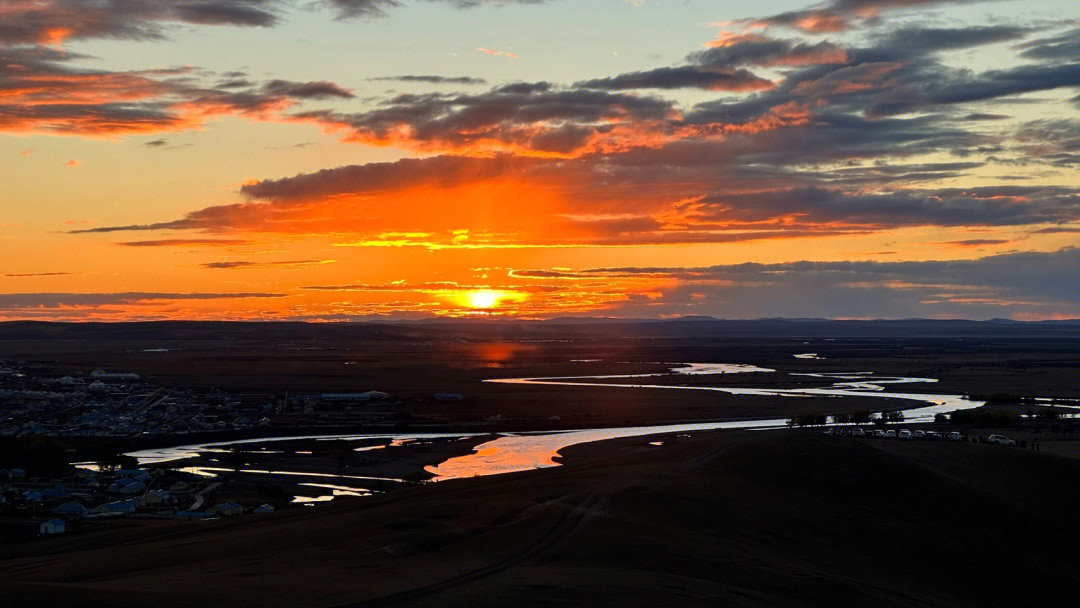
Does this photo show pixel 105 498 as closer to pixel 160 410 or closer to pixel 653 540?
pixel 653 540

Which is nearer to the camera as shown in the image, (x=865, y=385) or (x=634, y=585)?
(x=634, y=585)

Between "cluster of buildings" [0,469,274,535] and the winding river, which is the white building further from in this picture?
the winding river

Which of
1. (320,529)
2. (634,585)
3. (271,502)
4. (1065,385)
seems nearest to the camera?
(634,585)

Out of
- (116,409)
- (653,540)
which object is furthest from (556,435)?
(653,540)

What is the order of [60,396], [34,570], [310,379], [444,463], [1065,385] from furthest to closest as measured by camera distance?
[310,379], [1065,385], [60,396], [444,463], [34,570]

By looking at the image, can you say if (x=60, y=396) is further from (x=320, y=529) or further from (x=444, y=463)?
(x=320, y=529)

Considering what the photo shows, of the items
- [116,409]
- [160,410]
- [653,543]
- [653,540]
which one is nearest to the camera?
[653,543]

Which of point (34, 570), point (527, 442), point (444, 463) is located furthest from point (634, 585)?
point (527, 442)
